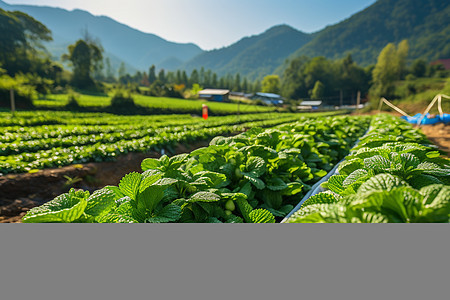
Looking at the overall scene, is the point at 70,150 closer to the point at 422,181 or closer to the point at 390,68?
the point at 422,181

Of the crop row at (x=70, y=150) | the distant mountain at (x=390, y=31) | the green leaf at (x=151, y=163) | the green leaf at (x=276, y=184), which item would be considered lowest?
the crop row at (x=70, y=150)

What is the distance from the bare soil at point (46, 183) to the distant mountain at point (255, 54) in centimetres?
6876

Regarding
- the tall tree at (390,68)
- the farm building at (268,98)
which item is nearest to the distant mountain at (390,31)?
the tall tree at (390,68)

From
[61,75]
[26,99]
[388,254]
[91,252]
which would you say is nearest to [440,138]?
[388,254]

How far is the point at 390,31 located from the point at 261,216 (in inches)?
1941

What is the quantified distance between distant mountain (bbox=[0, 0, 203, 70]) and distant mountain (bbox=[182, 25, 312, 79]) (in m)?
18.3

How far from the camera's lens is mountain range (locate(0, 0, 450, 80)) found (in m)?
22.2

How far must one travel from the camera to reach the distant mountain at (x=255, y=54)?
79.1 m

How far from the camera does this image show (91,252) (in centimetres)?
53

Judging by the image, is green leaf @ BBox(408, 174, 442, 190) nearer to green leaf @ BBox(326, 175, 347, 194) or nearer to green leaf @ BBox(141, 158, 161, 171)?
green leaf @ BBox(326, 175, 347, 194)

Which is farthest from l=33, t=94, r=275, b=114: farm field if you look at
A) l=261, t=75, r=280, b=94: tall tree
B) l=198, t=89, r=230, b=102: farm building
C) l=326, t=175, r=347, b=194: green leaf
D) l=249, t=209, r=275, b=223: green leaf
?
l=326, t=175, r=347, b=194: green leaf

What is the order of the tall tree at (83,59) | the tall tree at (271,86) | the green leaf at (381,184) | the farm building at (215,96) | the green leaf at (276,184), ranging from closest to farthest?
the green leaf at (381,184)
the green leaf at (276,184)
the tall tree at (83,59)
the farm building at (215,96)
the tall tree at (271,86)

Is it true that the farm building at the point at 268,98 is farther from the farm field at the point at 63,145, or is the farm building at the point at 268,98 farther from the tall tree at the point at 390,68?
the farm field at the point at 63,145

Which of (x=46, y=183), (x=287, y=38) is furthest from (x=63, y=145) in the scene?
(x=287, y=38)
